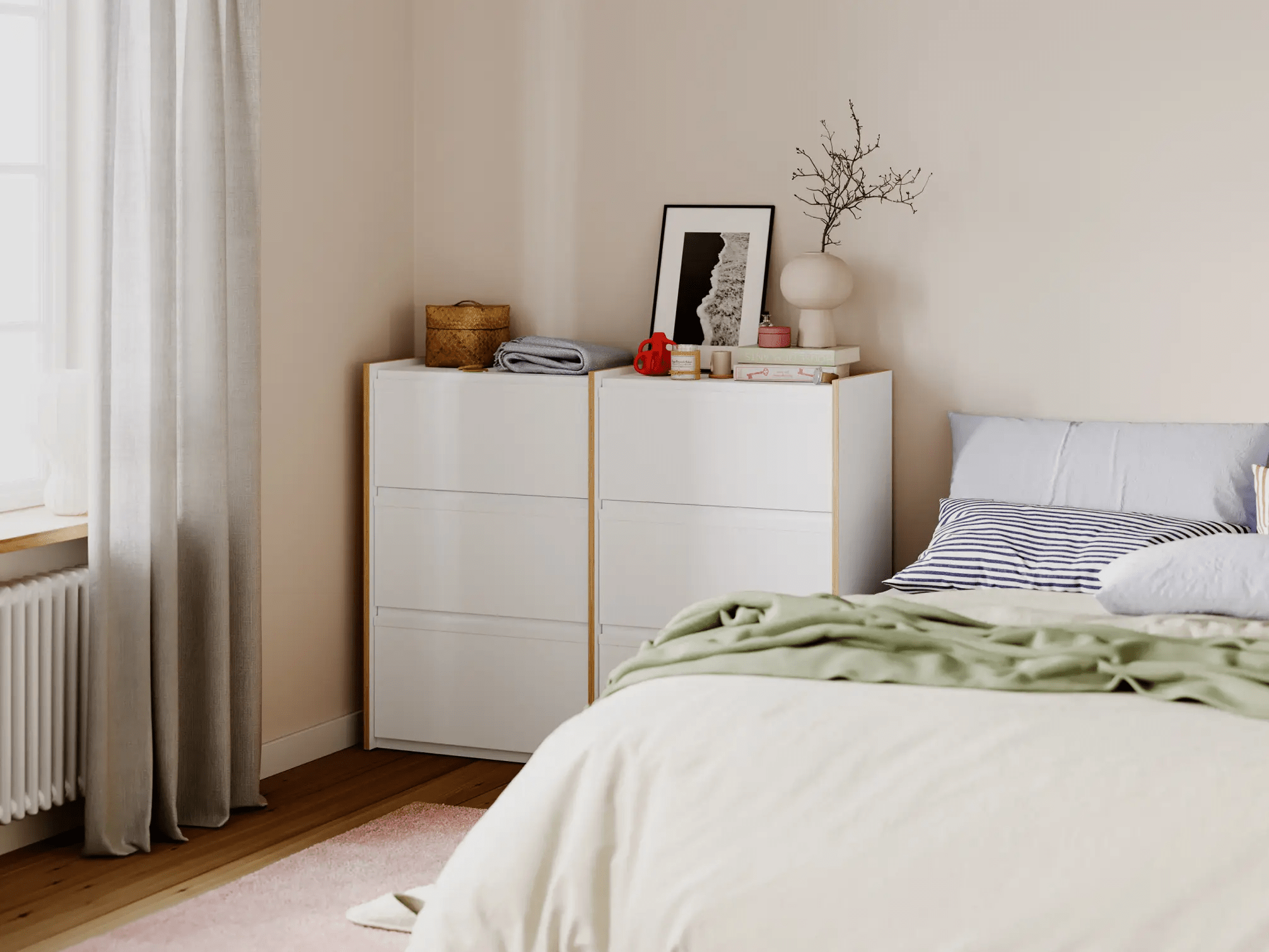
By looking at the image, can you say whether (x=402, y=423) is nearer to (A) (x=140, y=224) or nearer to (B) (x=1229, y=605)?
(A) (x=140, y=224)

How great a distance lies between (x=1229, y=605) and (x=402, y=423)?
223 cm

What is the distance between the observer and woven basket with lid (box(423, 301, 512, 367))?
4.05 meters

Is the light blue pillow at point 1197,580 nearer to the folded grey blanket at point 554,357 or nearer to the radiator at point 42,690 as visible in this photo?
the folded grey blanket at point 554,357

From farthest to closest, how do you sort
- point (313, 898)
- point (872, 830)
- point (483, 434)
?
point (483, 434)
point (313, 898)
point (872, 830)

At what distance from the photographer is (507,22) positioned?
165 inches

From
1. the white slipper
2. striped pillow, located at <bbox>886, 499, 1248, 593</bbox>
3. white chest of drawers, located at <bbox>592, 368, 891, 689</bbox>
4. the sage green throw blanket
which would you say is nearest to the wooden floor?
the white slipper

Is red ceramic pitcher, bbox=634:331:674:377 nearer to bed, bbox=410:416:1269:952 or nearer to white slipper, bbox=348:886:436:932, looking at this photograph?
white slipper, bbox=348:886:436:932

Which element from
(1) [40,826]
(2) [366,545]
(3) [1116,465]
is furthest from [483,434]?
(3) [1116,465]

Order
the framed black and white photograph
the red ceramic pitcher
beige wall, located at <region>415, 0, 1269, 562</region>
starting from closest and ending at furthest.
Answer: beige wall, located at <region>415, 0, 1269, 562</region>
the red ceramic pitcher
the framed black and white photograph

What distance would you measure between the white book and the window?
65.0 inches

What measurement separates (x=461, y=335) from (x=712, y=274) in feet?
2.39

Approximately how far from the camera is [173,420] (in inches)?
127

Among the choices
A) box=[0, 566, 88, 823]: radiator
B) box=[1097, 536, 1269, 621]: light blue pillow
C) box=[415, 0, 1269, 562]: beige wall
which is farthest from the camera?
box=[415, 0, 1269, 562]: beige wall

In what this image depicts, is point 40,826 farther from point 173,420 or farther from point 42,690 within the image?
point 173,420
